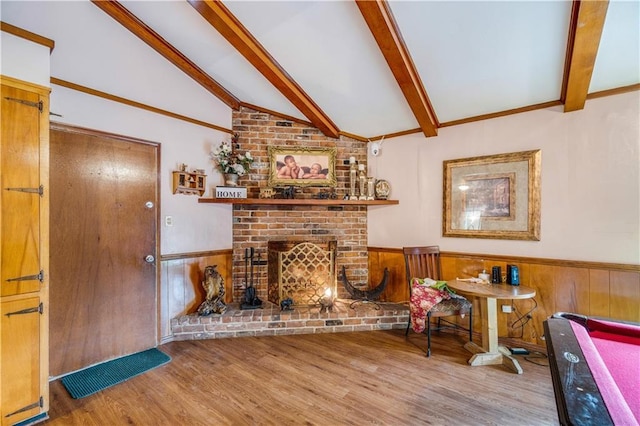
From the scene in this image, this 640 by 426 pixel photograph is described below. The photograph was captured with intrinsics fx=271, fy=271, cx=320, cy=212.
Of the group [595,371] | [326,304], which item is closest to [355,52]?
[595,371]

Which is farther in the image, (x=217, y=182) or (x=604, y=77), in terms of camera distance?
(x=217, y=182)

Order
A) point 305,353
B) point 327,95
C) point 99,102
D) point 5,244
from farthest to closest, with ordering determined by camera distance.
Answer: point 327,95
point 305,353
point 99,102
point 5,244

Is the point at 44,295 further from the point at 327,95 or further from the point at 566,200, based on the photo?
the point at 566,200

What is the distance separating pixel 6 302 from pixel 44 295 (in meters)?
0.17

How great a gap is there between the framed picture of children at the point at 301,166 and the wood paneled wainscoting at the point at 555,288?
184 cm

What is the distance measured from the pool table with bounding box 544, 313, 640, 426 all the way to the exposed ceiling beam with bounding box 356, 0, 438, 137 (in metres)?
→ 2.16

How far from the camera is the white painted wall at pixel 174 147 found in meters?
2.42

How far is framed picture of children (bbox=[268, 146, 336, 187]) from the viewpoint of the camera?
3.67 m

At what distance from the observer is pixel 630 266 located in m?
2.33

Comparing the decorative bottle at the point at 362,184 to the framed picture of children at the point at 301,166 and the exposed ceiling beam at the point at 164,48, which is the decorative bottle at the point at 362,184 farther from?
the exposed ceiling beam at the point at 164,48

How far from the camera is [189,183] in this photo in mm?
3143

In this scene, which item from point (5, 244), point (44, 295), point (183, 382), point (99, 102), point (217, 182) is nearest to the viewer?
point (5, 244)

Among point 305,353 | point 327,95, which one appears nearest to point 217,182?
point 327,95

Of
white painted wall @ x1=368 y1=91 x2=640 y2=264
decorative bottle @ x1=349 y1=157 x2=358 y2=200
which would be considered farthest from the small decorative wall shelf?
white painted wall @ x1=368 y1=91 x2=640 y2=264
